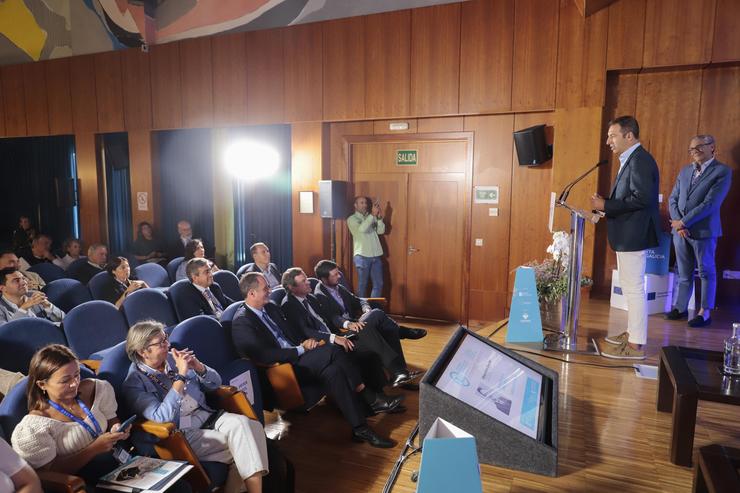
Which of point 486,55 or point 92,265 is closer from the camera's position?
point 92,265

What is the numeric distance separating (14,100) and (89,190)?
235 centimetres

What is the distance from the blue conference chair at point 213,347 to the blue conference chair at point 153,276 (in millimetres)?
2803

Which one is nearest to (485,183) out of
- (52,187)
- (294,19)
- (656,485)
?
(294,19)

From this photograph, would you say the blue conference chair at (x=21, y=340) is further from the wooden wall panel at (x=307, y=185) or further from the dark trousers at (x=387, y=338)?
the wooden wall panel at (x=307, y=185)

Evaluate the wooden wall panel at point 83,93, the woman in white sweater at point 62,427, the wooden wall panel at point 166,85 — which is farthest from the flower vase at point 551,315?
the wooden wall panel at point 83,93

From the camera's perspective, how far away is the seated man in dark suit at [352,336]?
4.08m

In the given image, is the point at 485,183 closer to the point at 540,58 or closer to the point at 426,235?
the point at 426,235

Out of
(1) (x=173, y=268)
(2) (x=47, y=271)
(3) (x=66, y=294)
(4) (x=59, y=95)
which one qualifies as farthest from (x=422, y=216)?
(4) (x=59, y=95)

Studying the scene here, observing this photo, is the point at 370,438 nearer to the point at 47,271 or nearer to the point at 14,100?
the point at 47,271

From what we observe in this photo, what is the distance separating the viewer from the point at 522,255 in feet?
21.1

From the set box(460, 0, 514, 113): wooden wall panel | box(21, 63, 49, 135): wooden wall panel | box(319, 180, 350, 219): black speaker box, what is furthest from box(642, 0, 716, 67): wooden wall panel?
box(21, 63, 49, 135): wooden wall panel

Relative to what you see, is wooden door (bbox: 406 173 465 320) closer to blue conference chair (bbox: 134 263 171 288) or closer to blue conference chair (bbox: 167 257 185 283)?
blue conference chair (bbox: 167 257 185 283)

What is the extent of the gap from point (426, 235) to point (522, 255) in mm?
1306

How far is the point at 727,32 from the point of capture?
5.32m
